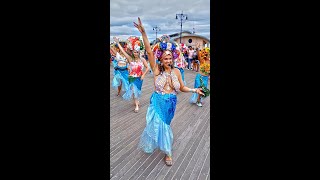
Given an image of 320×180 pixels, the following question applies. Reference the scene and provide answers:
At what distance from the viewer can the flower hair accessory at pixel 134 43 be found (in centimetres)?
545

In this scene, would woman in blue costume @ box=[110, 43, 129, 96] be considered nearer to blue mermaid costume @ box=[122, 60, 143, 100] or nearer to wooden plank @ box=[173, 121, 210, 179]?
blue mermaid costume @ box=[122, 60, 143, 100]

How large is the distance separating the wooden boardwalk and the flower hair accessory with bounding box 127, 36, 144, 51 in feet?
5.20

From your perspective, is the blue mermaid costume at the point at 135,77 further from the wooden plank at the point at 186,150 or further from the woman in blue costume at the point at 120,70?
the wooden plank at the point at 186,150

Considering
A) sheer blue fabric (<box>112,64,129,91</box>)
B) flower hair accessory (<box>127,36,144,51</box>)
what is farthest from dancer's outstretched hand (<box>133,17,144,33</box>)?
sheer blue fabric (<box>112,64,129,91</box>)

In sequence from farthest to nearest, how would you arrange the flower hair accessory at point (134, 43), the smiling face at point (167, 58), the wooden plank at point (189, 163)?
the flower hair accessory at point (134, 43) → the smiling face at point (167, 58) → the wooden plank at point (189, 163)

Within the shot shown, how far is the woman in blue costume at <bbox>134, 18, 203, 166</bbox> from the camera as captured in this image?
9.73 ft

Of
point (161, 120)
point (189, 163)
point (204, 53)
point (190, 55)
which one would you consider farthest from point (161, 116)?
point (190, 55)

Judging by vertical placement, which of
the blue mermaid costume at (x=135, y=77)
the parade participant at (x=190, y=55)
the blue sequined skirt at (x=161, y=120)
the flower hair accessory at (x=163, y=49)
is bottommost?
the blue sequined skirt at (x=161, y=120)

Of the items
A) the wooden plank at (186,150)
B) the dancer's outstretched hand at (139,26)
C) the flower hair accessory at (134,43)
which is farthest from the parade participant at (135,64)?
the dancer's outstretched hand at (139,26)

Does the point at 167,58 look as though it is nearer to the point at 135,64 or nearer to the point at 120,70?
the point at 135,64

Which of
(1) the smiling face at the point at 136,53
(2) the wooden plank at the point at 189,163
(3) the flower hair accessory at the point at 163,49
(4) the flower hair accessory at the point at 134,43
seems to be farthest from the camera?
(1) the smiling face at the point at 136,53

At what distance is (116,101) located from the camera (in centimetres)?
686
